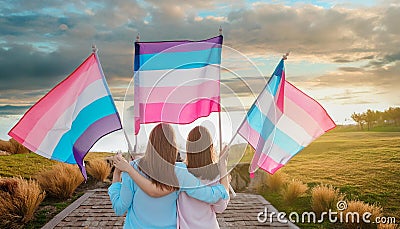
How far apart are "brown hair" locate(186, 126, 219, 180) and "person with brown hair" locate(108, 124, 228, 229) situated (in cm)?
7

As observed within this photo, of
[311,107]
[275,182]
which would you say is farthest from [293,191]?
[311,107]

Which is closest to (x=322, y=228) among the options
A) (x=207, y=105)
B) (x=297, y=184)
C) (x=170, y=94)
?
(x=297, y=184)

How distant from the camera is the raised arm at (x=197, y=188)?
11.3 ft

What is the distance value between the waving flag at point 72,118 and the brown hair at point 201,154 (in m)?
2.32

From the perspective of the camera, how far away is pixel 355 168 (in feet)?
40.2

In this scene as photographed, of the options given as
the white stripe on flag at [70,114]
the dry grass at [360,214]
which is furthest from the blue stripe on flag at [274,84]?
the dry grass at [360,214]

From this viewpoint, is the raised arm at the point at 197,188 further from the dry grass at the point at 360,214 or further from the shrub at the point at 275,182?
the shrub at the point at 275,182

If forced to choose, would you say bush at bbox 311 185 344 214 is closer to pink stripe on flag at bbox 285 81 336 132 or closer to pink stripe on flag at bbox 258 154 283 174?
pink stripe on flag at bbox 285 81 336 132

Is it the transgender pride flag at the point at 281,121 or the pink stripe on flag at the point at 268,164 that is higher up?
the transgender pride flag at the point at 281,121

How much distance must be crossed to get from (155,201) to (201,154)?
20.0 inches

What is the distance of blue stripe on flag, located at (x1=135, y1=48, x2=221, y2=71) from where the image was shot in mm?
6750

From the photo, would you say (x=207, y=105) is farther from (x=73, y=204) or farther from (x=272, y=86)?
(x=73, y=204)

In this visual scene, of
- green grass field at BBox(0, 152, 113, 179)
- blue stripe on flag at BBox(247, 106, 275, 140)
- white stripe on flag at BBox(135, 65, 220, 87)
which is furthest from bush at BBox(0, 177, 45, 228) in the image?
blue stripe on flag at BBox(247, 106, 275, 140)

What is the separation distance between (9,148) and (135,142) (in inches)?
512
